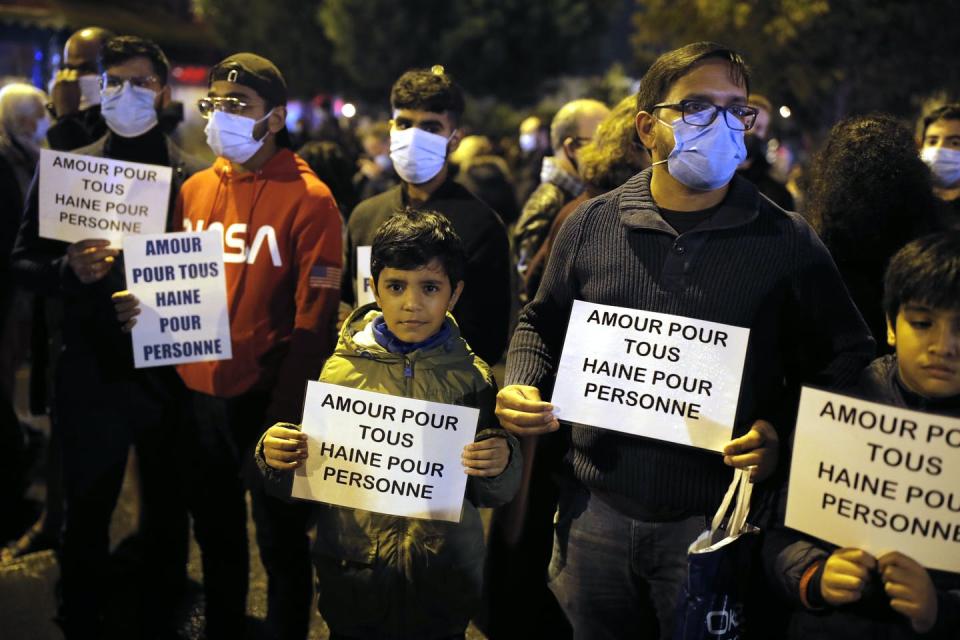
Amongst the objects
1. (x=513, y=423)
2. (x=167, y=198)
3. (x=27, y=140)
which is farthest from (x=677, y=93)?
(x=27, y=140)

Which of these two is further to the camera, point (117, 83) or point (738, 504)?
point (117, 83)

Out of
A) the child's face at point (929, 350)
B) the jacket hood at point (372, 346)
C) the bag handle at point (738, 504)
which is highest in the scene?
the child's face at point (929, 350)

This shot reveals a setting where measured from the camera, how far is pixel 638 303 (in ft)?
8.47

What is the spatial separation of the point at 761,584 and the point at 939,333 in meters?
0.83

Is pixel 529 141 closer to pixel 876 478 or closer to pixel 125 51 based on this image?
pixel 125 51

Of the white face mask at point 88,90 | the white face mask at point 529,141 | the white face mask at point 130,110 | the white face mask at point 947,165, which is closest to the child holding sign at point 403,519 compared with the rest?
the white face mask at point 130,110

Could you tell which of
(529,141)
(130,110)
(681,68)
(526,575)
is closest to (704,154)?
Result: (681,68)

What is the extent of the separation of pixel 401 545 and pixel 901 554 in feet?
4.63

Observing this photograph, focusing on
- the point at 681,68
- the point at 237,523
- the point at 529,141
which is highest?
the point at 529,141

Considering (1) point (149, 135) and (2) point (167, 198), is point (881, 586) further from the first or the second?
(1) point (149, 135)

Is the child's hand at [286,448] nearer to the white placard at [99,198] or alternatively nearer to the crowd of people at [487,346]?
the crowd of people at [487,346]

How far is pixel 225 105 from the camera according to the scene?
12.9 ft

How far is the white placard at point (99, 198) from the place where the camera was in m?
3.97

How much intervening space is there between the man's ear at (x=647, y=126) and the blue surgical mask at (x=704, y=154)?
100 millimetres
